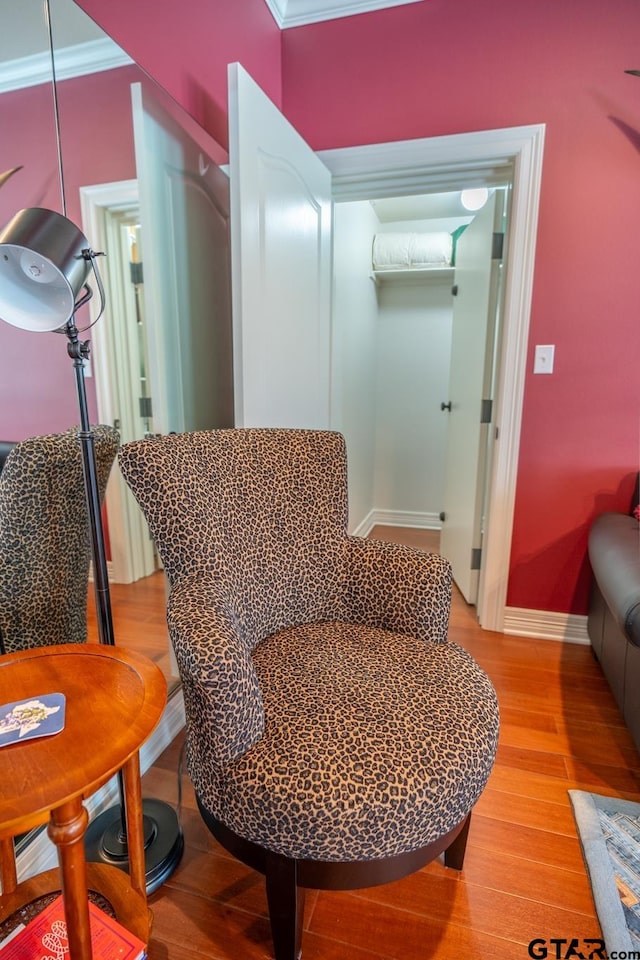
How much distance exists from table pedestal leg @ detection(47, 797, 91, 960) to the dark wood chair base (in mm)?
289

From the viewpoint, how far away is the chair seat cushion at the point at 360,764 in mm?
755

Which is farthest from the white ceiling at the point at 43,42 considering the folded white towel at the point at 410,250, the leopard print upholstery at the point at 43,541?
the folded white towel at the point at 410,250

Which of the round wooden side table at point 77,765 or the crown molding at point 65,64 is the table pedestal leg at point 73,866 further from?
the crown molding at point 65,64

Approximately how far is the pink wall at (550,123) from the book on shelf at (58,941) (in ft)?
6.11

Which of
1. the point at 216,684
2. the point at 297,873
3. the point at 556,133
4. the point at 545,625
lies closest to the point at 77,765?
the point at 216,684

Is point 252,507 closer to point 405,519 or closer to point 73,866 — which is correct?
point 73,866

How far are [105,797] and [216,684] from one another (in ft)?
2.60

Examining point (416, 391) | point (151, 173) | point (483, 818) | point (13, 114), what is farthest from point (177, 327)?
point (416, 391)

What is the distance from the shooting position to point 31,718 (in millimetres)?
640

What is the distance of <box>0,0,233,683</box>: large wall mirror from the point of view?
0.95 meters

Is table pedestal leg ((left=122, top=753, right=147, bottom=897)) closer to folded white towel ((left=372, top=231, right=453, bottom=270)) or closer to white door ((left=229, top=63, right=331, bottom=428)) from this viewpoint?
white door ((left=229, top=63, right=331, bottom=428))

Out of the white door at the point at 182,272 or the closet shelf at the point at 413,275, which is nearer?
the white door at the point at 182,272

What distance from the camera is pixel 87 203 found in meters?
1.12

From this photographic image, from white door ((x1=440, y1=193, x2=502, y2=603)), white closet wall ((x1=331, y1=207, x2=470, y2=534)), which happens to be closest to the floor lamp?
white door ((x1=440, y1=193, x2=502, y2=603))
